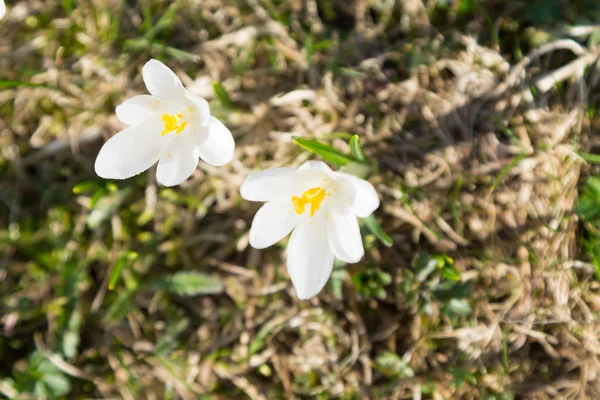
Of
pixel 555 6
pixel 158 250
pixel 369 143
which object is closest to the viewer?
pixel 555 6

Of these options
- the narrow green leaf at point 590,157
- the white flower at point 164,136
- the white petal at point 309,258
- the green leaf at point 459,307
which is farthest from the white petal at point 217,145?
the narrow green leaf at point 590,157

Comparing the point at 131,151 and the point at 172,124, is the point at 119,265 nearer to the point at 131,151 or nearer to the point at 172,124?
the point at 131,151

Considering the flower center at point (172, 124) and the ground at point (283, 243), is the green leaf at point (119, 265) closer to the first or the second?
the ground at point (283, 243)

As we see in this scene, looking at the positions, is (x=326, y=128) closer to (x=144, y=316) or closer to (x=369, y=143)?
(x=369, y=143)

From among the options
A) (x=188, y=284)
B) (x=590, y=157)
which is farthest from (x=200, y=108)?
(x=590, y=157)

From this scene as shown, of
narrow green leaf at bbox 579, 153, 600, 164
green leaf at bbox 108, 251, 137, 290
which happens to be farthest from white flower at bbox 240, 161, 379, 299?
narrow green leaf at bbox 579, 153, 600, 164

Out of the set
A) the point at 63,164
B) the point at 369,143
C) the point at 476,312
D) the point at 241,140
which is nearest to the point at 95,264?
the point at 63,164
